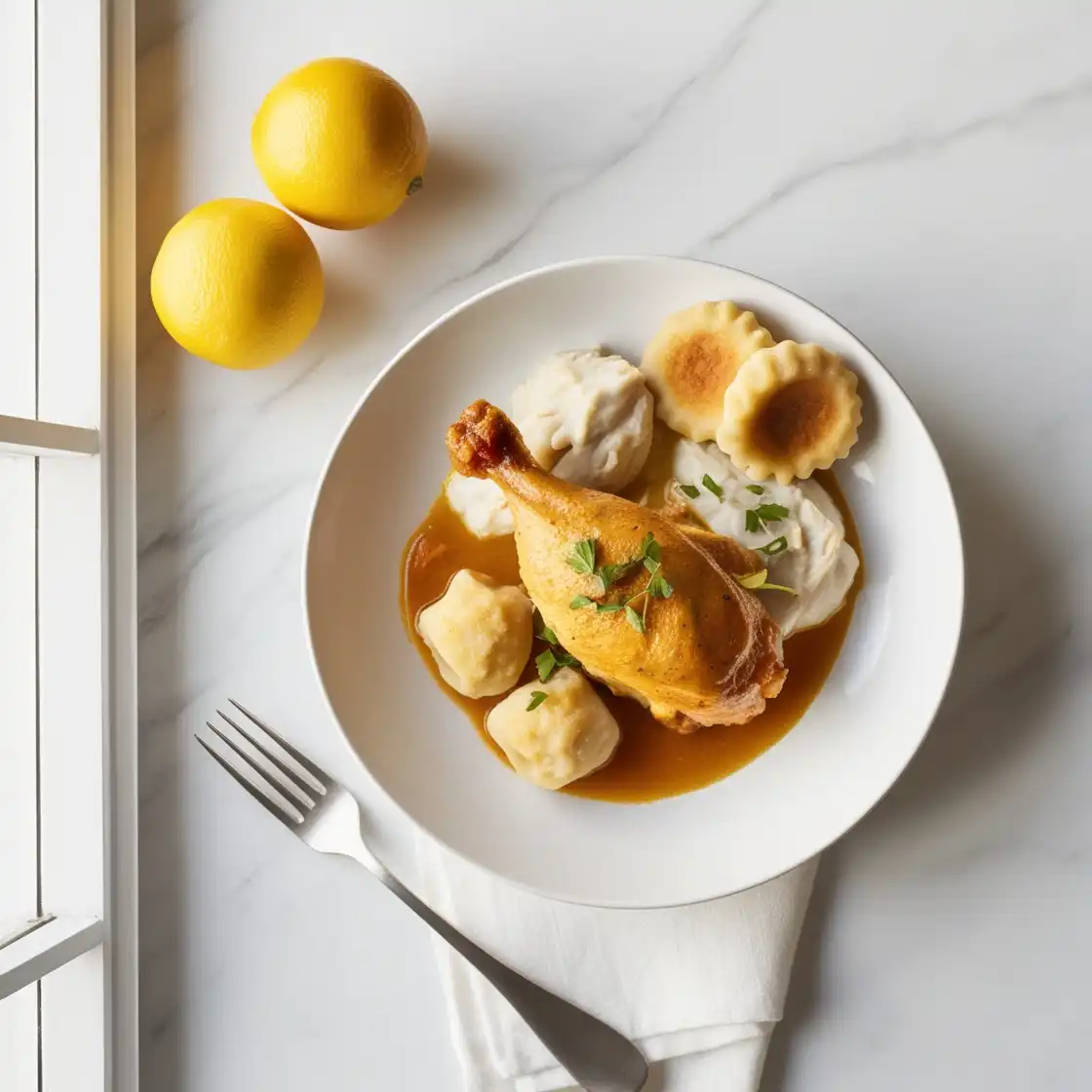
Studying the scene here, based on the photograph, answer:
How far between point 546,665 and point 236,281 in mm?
898

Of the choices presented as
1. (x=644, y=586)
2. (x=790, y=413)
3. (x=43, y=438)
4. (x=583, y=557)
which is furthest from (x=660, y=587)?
(x=43, y=438)

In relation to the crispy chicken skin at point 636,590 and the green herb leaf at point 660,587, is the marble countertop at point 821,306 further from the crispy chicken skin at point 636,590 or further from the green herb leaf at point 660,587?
the green herb leaf at point 660,587

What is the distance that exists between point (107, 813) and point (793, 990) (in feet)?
4.67

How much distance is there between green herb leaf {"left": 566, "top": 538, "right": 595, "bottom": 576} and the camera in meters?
1.74

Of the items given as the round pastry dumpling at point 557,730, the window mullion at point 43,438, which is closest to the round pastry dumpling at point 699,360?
the round pastry dumpling at point 557,730

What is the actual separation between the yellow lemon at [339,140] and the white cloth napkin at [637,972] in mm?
1255

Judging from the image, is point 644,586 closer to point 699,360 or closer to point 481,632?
point 481,632

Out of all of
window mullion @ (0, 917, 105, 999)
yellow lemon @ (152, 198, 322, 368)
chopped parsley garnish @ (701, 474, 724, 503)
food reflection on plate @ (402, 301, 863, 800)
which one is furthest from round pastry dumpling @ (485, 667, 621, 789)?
window mullion @ (0, 917, 105, 999)

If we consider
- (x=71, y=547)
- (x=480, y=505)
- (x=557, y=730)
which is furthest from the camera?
(x=71, y=547)

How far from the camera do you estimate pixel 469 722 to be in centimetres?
212

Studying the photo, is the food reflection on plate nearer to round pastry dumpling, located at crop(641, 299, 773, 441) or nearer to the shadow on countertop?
round pastry dumpling, located at crop(641, 299, 773, 441)

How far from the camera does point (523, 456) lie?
6.07 feet

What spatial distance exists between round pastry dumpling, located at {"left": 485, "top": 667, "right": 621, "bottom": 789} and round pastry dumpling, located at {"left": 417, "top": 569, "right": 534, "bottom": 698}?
0.06 metres

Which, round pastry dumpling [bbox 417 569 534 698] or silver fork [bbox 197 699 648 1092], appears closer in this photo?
round pastry dumpling [bbox 417 569 534 698]
